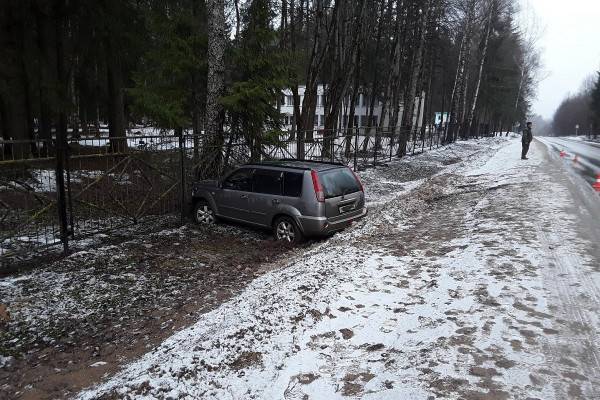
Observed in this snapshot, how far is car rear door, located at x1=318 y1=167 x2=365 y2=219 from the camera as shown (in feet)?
28.2

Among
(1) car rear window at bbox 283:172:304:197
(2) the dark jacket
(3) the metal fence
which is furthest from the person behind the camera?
(2) the dark jacket

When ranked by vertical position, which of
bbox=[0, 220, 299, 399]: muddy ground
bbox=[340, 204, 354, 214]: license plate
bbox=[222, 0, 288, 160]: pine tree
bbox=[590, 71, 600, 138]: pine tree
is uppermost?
bbox=[590, 71, 600, 138]: pine tree

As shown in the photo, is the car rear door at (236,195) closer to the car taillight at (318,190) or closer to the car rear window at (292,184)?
the car rear window at (292,184)

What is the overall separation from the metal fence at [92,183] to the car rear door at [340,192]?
9.85ft

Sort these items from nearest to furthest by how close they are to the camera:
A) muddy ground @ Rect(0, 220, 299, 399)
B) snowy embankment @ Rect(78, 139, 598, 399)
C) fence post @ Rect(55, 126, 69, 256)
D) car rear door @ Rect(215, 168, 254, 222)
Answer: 1. snowy embankment @ Rect(78, 139, 598, 399)
2. muddy ground @ Rect(0, 220, 299, 399)
3. fence post @ Rect(55, 126, 69, 256)
4. car rear door @ Rect(215, 168, 254, 222)

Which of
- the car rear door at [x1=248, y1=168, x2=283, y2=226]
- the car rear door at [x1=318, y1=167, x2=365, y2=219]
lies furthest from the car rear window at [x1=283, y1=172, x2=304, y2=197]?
the car rear door at [x1=318, y1=167, x2=365, y2=219]

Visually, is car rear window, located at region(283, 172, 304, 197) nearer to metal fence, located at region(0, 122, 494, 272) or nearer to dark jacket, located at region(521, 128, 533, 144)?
metal fence, located at region(0, 122, 494, 272)

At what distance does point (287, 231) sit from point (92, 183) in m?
3.74

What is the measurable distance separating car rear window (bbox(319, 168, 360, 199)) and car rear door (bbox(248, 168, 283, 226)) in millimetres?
903

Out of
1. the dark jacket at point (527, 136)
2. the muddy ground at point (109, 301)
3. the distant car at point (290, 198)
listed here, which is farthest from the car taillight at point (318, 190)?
the dark jacket at point (527, 136)

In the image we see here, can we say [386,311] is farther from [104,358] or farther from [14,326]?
[14,326]

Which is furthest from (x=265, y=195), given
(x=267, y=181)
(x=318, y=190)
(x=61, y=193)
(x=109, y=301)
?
(x=109, y=301)

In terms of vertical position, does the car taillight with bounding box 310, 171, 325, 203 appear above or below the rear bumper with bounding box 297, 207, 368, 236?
above

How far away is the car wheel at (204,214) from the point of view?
9.95 m
